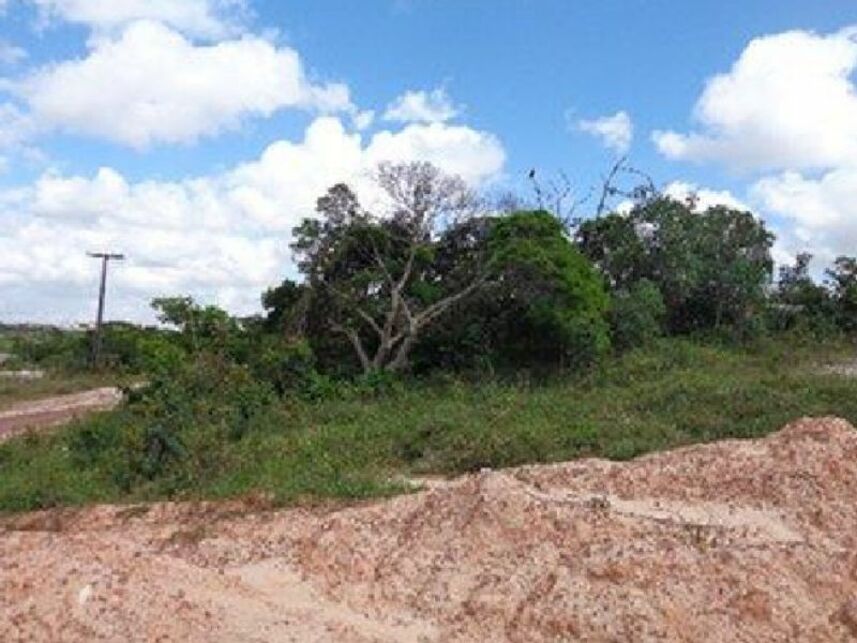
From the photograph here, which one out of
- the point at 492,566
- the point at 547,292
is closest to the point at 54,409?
the point at 547,292

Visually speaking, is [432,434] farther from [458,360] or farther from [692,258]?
[692,258]

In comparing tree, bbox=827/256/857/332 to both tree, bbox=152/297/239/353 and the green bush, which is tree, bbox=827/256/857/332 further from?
tree, bbox=152/297/239/353

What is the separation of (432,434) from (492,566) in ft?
20.4

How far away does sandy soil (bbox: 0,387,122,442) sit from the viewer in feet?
79.5

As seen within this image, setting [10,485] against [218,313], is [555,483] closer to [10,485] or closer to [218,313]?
[10,485]

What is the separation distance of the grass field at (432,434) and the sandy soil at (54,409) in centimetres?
464

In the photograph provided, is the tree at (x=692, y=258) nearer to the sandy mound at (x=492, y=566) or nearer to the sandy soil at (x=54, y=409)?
the sandy soil at (x=54, y=409)

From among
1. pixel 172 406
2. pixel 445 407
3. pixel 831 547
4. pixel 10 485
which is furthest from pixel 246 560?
pixel 445 407

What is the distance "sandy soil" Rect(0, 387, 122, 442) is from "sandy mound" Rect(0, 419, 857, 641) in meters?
12.8

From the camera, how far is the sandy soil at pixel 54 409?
2422 cm

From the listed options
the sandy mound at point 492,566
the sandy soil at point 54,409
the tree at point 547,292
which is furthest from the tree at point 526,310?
the sandy mound at point 492,566

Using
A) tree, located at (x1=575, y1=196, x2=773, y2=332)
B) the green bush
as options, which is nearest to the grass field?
the green bush

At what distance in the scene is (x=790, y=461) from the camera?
12.1 metres

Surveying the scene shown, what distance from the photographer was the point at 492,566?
31.8 ft
